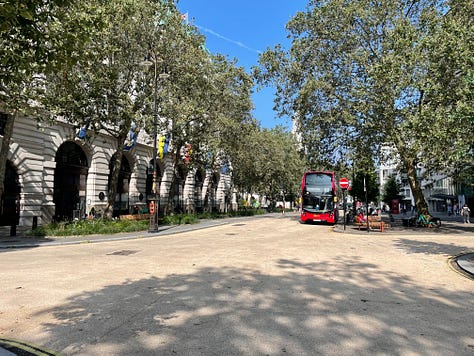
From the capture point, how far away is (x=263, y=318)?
16.8 ft

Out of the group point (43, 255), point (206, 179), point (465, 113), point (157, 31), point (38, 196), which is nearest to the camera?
point (465, 113)

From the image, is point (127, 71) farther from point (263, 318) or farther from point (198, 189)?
point (198, 189)

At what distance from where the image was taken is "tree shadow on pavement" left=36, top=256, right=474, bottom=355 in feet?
13.5

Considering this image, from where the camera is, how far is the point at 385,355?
12.7 feet

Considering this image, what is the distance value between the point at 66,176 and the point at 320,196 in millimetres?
20178

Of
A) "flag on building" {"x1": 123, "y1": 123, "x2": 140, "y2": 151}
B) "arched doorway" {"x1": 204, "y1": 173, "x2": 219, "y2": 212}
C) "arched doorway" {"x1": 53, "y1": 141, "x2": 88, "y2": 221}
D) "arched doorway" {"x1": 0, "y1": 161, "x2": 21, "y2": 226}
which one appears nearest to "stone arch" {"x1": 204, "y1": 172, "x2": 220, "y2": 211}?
"arched doorway" {"x1": 204, "y1": 173, "x2": 219, "y2": 212}

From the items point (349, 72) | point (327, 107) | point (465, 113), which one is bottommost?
point (465, 113)

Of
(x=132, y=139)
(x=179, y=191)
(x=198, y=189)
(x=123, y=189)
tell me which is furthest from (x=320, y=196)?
(x=198, y=189)

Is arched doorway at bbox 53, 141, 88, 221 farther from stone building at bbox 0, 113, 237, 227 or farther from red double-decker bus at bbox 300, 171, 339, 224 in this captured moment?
red double-decker bus at bbox 300, 171, 339, 224

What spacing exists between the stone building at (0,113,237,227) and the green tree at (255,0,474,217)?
1229 centimetres

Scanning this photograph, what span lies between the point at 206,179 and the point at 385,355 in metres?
46.5

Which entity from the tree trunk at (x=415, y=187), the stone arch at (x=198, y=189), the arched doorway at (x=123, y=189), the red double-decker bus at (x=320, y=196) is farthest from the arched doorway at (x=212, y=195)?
the tree trunk at (x=415, y=187)

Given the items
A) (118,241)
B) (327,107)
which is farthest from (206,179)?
(118,241)

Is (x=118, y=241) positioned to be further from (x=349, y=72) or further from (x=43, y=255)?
(x=349, y=72)
